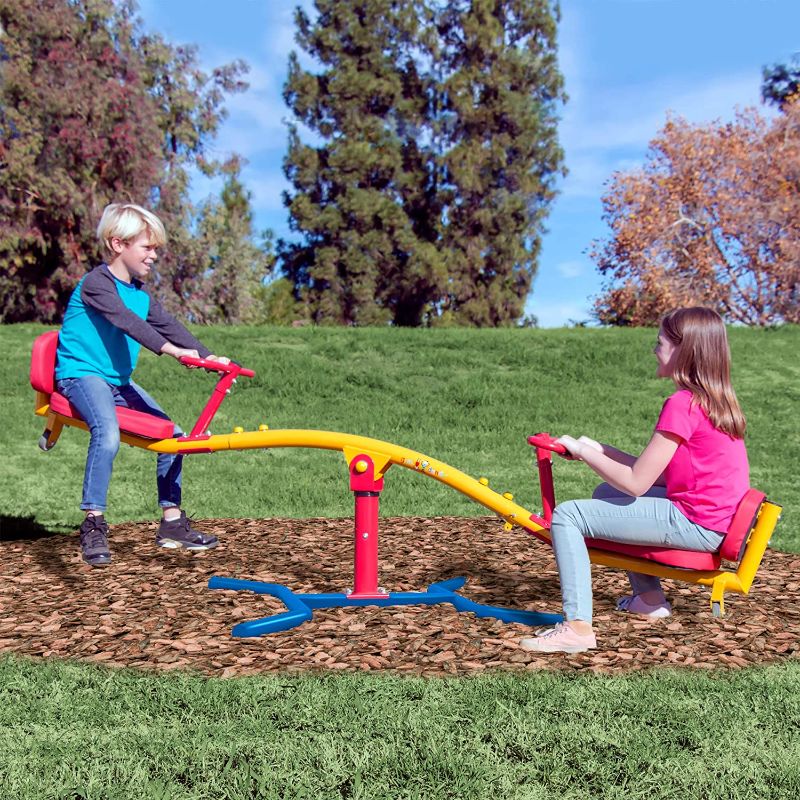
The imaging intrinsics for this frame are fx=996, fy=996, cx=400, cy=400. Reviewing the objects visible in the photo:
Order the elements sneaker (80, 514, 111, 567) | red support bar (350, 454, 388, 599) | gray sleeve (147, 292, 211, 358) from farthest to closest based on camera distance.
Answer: gray sleeve (147, 292, 211, 358)
sneaker (80, 514, 111, 567)
red support bar (350, 454, 388, 599)

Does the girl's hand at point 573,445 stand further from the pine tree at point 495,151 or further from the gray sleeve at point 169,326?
the pine tree at point 495,151

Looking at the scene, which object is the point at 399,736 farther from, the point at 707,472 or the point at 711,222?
the point at 711,222

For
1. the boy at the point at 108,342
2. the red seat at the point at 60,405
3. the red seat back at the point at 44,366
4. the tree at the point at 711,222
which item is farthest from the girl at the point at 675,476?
the tree at the point at 711,222

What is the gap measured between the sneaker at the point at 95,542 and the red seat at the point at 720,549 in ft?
9.19

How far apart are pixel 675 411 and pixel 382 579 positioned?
220cm

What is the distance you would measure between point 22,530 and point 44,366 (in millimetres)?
2572

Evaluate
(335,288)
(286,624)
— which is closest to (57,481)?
(286,624)

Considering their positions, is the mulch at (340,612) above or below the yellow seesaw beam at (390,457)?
below

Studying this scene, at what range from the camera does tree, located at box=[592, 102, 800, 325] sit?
77.8ft

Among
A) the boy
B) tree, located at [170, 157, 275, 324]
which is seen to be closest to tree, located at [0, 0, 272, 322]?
tree, located at [170, 157, 275, 324]

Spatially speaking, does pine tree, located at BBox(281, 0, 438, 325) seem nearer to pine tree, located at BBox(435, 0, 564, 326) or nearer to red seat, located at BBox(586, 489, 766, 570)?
pine tree, located at BBox(435, 0, 564, 326)

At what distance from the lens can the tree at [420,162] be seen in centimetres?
3123

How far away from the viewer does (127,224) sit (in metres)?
5.43

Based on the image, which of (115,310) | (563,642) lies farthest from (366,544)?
(115,310)
